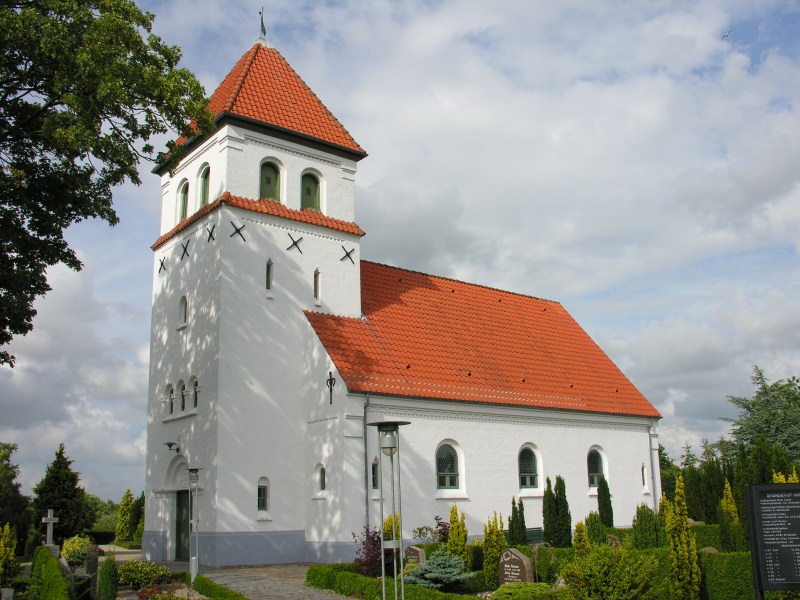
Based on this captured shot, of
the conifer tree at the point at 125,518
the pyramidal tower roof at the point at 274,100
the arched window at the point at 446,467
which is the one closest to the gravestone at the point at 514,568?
the arched window at the point at 446,467

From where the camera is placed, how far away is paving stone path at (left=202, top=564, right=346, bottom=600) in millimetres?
14883

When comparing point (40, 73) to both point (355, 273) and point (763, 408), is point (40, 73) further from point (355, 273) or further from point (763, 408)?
point (763, 408)

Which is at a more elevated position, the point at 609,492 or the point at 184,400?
the point at 184,400

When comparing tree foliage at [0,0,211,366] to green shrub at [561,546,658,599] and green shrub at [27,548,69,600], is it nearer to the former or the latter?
green shrub at [27,548,69,600]

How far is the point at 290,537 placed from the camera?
68.0ft

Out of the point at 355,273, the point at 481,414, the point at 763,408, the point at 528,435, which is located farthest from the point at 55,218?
the point at 763,408

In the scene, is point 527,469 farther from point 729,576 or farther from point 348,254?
point 729,576

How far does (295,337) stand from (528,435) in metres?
8.50

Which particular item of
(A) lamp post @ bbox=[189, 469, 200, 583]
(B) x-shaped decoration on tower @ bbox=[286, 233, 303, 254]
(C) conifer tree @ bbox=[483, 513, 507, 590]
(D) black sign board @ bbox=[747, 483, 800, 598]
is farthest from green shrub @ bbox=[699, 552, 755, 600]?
(B) x-shaped decoration on tower @ bbox=[286, 233, 303, 254]

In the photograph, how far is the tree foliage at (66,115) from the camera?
15023 mm

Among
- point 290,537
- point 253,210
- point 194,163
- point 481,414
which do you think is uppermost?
point 194,163

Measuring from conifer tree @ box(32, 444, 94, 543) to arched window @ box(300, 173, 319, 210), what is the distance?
17795mm

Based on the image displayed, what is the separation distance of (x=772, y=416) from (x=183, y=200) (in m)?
30.1

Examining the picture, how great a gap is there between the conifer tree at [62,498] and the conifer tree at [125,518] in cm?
577
